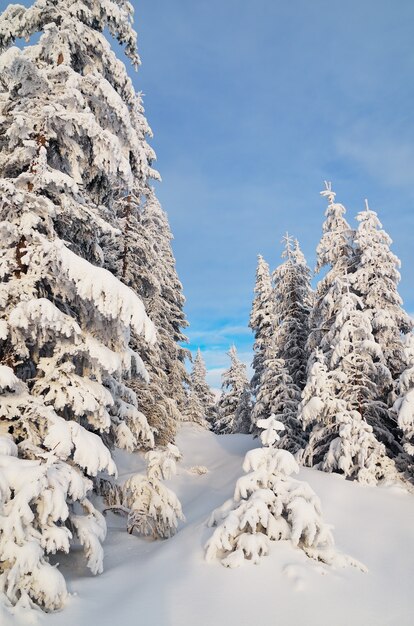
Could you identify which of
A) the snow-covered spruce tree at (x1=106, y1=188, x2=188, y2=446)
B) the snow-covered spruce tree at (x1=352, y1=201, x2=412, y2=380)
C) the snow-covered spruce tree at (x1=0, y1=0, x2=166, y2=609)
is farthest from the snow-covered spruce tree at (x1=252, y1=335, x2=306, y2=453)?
the snow-covered spruce tree at (x1=0, y1=0, x2=166, y2=609)

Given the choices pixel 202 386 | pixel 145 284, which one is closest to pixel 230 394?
pixel 202 386

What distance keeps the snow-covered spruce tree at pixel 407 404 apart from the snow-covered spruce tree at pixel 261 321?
51.6 feet

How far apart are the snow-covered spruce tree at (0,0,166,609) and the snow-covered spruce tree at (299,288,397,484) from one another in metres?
8.92

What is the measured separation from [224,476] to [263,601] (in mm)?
13169

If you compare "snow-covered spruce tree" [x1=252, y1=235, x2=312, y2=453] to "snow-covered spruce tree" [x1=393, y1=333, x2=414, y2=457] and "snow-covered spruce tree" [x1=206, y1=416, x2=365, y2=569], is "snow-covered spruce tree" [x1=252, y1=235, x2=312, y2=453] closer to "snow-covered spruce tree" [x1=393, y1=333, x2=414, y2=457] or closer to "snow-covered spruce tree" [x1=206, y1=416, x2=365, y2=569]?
"snow-covered spruce tree" [x1=393, y1=333, x2=414, y2=457]

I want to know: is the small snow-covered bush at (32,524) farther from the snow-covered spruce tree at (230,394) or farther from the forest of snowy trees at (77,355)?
the snow-covered spruce tree at (230,394)

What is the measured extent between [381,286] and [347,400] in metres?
5.37

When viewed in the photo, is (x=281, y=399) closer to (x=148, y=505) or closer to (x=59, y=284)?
(x=148, y=505)

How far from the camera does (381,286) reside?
18.5 meters

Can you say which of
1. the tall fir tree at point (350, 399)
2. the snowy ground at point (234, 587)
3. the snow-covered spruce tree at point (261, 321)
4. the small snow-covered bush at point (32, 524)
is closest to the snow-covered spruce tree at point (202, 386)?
the snow-covered spruce tree at point (261, 321)

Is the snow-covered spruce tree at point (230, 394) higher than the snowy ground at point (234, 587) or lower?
higher

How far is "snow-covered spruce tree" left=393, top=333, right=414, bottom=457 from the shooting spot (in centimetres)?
1333

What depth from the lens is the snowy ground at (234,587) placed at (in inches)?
210

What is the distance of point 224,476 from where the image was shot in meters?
18.4
